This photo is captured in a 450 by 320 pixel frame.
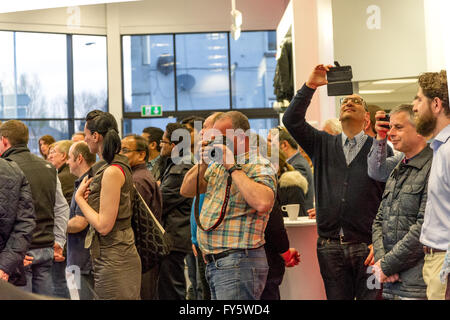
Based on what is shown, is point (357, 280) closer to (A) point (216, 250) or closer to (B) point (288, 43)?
(A) point (216, 250)

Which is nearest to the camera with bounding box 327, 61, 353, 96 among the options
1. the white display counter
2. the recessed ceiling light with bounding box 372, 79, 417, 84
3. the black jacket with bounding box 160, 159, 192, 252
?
the white display counter

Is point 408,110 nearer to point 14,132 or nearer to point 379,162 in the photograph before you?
point 379,162

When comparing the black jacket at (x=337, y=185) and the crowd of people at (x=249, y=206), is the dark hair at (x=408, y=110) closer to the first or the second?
the crowd of people at (x=249, y=206)

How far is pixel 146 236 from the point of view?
2.88 metres

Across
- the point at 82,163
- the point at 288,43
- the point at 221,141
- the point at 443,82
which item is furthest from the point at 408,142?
the point at 288,43

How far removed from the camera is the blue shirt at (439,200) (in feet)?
6.49

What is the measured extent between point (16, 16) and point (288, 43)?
18.6 feet

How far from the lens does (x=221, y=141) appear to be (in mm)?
2438

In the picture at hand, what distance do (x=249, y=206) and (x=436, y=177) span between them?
756mm

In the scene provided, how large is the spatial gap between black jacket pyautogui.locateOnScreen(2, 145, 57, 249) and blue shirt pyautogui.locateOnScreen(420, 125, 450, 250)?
224 centimetres

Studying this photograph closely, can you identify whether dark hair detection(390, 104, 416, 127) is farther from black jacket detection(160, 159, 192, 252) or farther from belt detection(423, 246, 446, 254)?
black jacket detection(160, 159, 192, 252)

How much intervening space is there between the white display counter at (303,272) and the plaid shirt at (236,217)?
1318 mm

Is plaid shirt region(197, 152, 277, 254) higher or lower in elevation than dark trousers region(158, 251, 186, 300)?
higher

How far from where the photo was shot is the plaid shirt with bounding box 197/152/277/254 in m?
2.37
